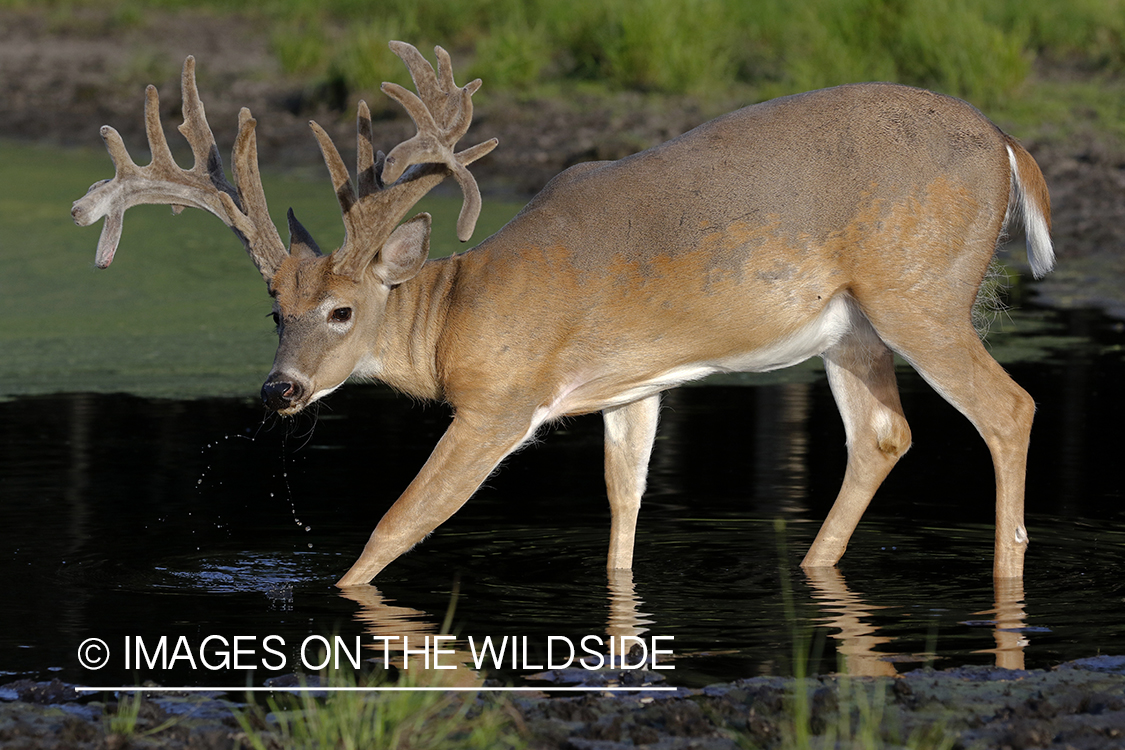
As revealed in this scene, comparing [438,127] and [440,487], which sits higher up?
[438,127]

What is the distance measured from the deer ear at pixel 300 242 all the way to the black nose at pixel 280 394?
615 millimetres

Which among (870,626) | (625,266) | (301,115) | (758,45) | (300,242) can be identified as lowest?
(870,626)

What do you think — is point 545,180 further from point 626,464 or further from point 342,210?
point 342,210

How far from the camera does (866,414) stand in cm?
753

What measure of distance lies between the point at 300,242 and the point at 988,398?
2664 millimetres

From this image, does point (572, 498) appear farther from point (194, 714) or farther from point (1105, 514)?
point (194, 714)

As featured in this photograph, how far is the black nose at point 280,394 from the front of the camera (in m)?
6.45

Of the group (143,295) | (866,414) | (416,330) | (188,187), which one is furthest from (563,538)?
(143,295)

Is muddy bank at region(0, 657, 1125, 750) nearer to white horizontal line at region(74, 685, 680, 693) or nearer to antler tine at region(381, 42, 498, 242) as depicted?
white horizontal line at region(74, 685, 680, 693)

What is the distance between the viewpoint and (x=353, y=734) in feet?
14.7

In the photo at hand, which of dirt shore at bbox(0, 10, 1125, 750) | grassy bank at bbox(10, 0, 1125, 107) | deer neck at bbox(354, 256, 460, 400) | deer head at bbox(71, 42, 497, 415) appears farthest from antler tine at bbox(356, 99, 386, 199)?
grassy bank at bbox(10, 0, 1125, 107)

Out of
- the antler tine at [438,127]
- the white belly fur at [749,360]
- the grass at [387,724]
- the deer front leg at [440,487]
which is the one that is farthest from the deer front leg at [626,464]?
the grass at [387,724]

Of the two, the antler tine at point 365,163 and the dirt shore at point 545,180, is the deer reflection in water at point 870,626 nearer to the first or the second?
the dirt shore at point 545,180

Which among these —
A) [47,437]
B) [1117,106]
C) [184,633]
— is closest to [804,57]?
[1117,106]
